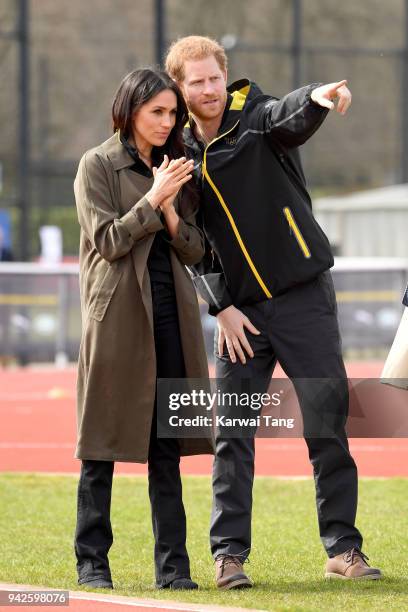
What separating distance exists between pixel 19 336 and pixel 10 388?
113 inches

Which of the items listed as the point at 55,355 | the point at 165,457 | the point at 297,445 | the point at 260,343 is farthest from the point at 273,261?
the point at 55,355

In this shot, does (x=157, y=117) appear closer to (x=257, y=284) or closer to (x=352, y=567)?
(x=257, y=284)

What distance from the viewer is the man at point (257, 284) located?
20.3ft

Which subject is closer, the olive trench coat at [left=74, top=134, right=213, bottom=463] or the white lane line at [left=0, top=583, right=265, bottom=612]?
the white lane line at [left=0, top=583, right=265, bottom=612]

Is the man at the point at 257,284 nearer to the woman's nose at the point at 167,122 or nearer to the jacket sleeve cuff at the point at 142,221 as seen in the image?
the woman's nose at the point at 167,122

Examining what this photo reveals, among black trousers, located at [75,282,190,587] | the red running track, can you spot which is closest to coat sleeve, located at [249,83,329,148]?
black trousers, located at [75,282,190,587]

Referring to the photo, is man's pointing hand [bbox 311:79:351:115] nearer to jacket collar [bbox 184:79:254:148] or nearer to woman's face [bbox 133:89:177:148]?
jacket collar [bbox 184:79:254:148]

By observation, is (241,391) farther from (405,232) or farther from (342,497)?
(405,232)

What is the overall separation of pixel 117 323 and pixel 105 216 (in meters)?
0.43

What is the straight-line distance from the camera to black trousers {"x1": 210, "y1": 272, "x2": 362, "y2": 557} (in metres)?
6.26

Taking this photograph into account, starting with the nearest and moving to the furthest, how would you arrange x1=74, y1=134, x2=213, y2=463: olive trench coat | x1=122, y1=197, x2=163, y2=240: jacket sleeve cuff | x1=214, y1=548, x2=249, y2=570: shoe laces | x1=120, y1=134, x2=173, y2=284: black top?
x1=122, y1=197, x2=163, y2=240: jacket sleeve cuff < x1=74, y1=134, x2=213, y2=463: olive trench coat < x1=120, y1=134, x2=173, y2=284: black top < x1=214, y1=548, x2=249, y2=570: shoe laces

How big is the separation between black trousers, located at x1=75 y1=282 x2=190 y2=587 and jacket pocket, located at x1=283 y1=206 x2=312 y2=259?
0.56m

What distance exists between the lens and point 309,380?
6250 mm

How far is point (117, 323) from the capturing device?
5988 mm
